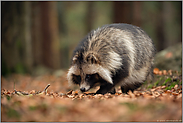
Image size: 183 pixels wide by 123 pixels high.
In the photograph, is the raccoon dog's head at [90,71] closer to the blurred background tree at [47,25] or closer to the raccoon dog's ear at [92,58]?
the raccoon dog's ear at [92,58]

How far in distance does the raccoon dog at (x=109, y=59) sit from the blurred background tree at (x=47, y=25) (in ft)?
22.6

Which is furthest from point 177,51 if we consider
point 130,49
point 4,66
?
point 4,66

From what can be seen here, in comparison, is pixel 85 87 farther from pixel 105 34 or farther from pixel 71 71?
pixel 105 34

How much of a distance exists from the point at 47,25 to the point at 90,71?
12631 mm

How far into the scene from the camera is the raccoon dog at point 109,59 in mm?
5730

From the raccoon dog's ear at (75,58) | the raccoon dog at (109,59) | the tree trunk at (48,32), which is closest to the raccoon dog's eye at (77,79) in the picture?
the raccoon dog at (109,59)

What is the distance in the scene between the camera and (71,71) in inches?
236

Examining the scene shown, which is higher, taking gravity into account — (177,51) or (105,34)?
(105,34)

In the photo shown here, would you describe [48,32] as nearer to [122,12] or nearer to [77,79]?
[122,12]

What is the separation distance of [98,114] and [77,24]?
1260 inches

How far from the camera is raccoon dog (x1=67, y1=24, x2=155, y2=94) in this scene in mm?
5730

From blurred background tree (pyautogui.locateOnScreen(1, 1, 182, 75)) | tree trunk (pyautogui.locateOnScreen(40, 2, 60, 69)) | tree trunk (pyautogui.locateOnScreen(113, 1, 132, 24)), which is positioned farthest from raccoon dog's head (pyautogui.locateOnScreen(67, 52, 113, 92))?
tree trunk (pyautogui.locateOnScreen(40, 2, 60, 69))

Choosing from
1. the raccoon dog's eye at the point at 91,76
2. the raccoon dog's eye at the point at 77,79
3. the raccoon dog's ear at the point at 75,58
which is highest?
the raccoon dog's ear at the point at 75,58

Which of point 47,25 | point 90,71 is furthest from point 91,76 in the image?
point 47,25
